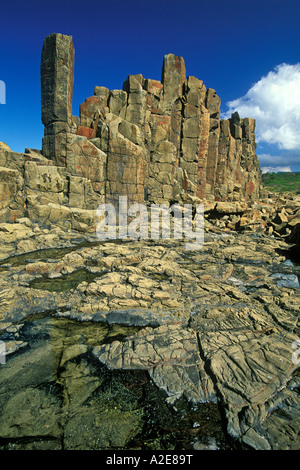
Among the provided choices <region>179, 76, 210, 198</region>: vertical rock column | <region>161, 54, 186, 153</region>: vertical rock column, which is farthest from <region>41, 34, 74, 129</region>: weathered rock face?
<region>179, 76, 210, 198</region>: vertical rock column

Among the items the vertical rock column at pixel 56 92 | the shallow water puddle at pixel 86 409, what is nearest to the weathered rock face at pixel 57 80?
the vertical rock column at pixel 56 92

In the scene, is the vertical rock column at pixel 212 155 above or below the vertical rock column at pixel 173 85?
below

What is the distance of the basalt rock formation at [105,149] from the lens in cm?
1309

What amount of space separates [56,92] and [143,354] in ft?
52.4

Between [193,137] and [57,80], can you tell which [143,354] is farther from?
[193,137]

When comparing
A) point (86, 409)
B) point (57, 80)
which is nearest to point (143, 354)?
point (86, 409)

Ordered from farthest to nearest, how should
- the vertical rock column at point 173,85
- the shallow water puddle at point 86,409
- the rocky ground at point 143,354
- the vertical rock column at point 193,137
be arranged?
the vertical rock column at point 193,137
the vertical rock column at point 173,85
the rocky ground at point 143,354
the shallow water puddle at point 86,409

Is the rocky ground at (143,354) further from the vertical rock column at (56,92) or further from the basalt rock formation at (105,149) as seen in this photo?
the vertical rock column at (56,92)

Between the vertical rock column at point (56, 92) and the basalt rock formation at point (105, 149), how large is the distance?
2.1 inches

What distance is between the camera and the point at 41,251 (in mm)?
10117

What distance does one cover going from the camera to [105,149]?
1633 centimetres

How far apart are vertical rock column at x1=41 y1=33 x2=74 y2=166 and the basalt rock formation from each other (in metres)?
0.05

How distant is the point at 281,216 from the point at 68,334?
17.4 metres

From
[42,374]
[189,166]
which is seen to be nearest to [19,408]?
[42,374]
